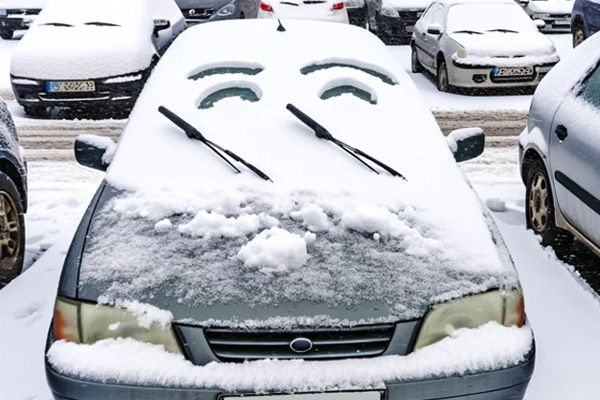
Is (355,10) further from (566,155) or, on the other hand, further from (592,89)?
(566,155)

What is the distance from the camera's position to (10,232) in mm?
4695

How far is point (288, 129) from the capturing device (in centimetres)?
352

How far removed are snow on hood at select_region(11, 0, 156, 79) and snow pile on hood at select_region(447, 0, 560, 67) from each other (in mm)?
4601

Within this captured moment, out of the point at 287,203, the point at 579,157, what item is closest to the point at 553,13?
the point at 579,157

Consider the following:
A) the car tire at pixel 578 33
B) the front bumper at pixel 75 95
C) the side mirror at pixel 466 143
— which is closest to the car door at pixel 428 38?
the car tire at pixel 578 33

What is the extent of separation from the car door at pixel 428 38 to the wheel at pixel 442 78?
0.29 meters

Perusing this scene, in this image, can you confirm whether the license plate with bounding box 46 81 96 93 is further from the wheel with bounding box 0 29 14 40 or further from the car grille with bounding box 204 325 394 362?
the wheel with bounding box 0 29 14 40

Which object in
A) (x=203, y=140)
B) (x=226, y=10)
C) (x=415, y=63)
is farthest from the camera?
(x=226, y=10)

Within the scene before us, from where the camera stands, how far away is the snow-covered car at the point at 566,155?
14.4ft

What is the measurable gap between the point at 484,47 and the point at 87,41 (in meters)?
5.58

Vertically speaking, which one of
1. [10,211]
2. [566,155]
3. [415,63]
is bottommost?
[415,63]

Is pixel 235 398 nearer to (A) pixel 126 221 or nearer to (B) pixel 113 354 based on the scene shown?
(B) pixel 113 354

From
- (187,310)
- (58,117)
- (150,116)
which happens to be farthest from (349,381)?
(58,117)

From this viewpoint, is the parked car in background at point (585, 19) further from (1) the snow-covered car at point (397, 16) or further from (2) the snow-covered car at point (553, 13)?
(1) the snow-covered car at point (397, 16)
